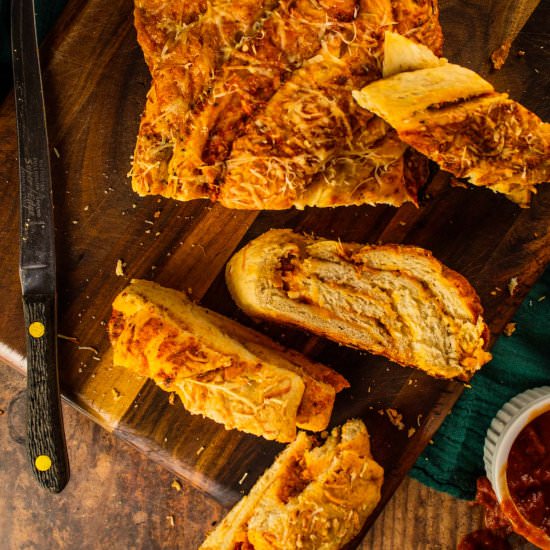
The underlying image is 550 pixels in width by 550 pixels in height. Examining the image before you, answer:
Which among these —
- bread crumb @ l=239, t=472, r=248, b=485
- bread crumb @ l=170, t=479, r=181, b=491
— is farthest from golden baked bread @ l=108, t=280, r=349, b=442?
bread crumb @ l=170, t=479, r=181, b=491

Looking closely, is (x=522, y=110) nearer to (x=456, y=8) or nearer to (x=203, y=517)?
(x=456, y=8)

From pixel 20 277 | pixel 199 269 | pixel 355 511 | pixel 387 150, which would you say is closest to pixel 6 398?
pixel 20 277

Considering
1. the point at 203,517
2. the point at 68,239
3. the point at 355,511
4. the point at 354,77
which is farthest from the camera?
the point at 203,517

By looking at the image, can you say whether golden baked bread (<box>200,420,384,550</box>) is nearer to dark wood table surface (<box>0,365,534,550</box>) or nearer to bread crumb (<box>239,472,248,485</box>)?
bread crumb (<box>239,472,248,485</box>)

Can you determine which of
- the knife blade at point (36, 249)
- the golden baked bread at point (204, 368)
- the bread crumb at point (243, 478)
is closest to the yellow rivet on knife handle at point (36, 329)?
the knife blade at point (36, 249)

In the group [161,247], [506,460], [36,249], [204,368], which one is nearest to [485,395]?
[506,460]

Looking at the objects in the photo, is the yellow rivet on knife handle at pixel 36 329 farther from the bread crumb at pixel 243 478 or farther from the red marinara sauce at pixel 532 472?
the red marinara sauce at pixel 532 472

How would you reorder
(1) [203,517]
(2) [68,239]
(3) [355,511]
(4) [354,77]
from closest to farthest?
(4) [354,77]
(3) [355,511]
(2) [68,239]
(1) [203,517]

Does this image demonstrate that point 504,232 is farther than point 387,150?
Yes
